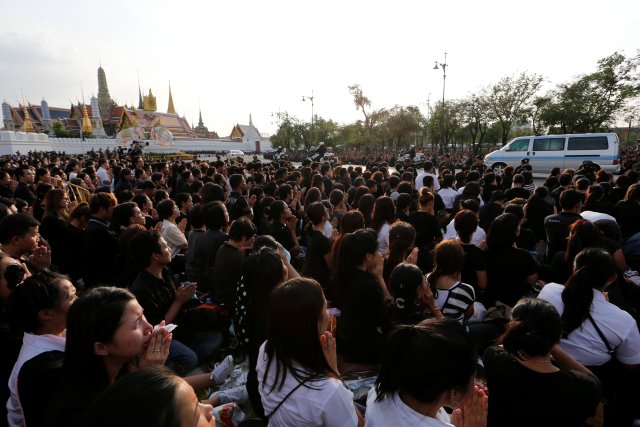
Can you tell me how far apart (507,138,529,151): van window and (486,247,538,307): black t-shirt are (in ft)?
57.9

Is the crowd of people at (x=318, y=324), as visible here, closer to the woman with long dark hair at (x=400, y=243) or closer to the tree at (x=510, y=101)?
the woman with long dark hair at (x=400, y=243)

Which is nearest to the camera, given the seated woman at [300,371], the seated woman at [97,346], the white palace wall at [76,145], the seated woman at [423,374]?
the seated woman at [423,374]

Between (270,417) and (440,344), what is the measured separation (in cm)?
101

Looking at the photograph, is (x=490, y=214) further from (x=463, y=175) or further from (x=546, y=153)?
(x=546, y=153)

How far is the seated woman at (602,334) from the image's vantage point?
8.53 ft

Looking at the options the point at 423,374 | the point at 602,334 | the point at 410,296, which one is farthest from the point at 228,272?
the point at 602,334

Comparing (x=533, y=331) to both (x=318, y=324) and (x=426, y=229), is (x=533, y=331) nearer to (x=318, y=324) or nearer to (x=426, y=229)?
(x=318, y=324)

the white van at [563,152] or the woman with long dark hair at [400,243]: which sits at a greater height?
the white van at [563,152]

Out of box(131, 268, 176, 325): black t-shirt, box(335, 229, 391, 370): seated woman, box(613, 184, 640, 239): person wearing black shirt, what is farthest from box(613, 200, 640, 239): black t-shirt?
box(131, 268, 176, 325): black t-shirt

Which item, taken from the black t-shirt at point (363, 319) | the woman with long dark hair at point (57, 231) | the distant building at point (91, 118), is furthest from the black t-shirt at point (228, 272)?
the distant building at point (91, 118)

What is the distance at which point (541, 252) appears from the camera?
6.17m

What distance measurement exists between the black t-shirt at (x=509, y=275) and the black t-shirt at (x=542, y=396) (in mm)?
1797

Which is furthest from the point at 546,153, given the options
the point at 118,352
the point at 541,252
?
the point at 118,352

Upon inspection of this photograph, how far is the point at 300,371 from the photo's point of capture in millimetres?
1914
